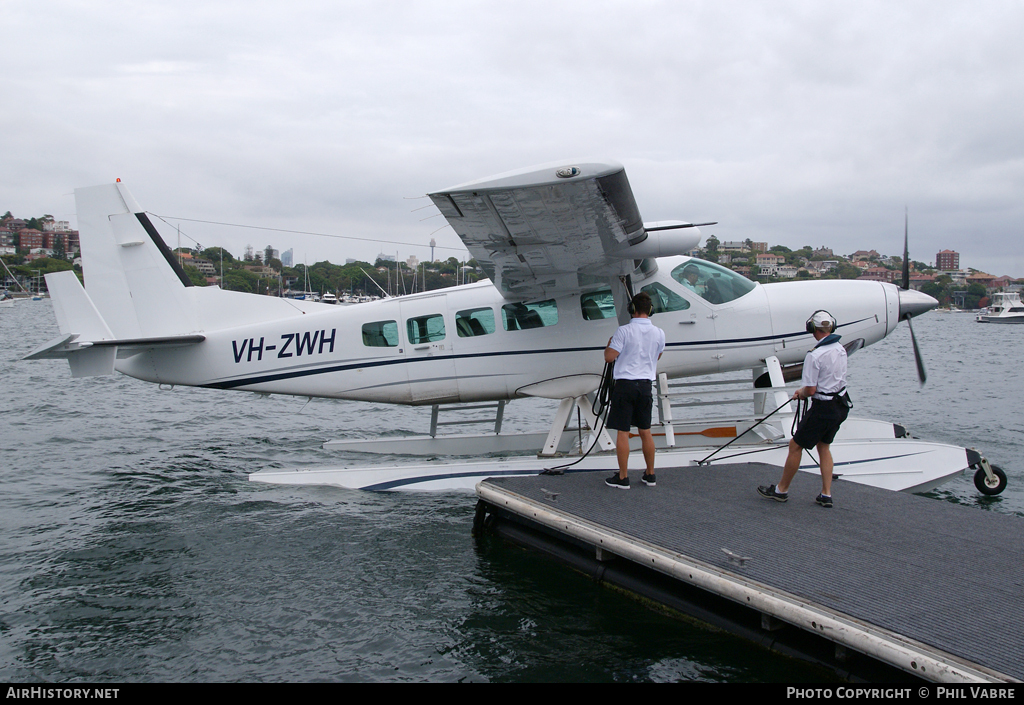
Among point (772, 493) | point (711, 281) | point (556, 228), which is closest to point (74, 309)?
point (556, 228)

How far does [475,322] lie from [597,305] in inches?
60.9

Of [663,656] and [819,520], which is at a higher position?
[819,520]

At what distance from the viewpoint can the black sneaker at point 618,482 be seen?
6105 millimetres

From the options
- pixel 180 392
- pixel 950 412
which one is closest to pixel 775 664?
pixel 950 412

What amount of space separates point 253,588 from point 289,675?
1436 millimetres

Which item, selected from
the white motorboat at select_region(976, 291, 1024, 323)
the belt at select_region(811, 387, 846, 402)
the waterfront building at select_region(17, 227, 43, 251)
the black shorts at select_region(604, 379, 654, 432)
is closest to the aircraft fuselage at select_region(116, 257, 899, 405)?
the black shorts at select_region(604, 379, 654, 432)

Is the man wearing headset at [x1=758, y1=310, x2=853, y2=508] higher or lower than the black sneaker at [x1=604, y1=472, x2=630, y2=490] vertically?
higher

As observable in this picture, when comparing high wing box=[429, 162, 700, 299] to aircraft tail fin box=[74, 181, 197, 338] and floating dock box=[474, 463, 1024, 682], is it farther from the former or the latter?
aircraft tail fin box=[74, 181, 197, 338]

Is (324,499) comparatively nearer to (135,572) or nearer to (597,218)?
(135,572)

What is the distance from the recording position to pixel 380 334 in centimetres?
838

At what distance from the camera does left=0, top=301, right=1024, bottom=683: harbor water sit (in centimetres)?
435

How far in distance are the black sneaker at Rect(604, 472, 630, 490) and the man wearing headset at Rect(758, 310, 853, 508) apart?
140 cm

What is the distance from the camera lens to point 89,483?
345 inches

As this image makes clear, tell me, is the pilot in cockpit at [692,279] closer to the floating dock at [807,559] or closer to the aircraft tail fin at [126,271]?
the floating dock at [807,559]
